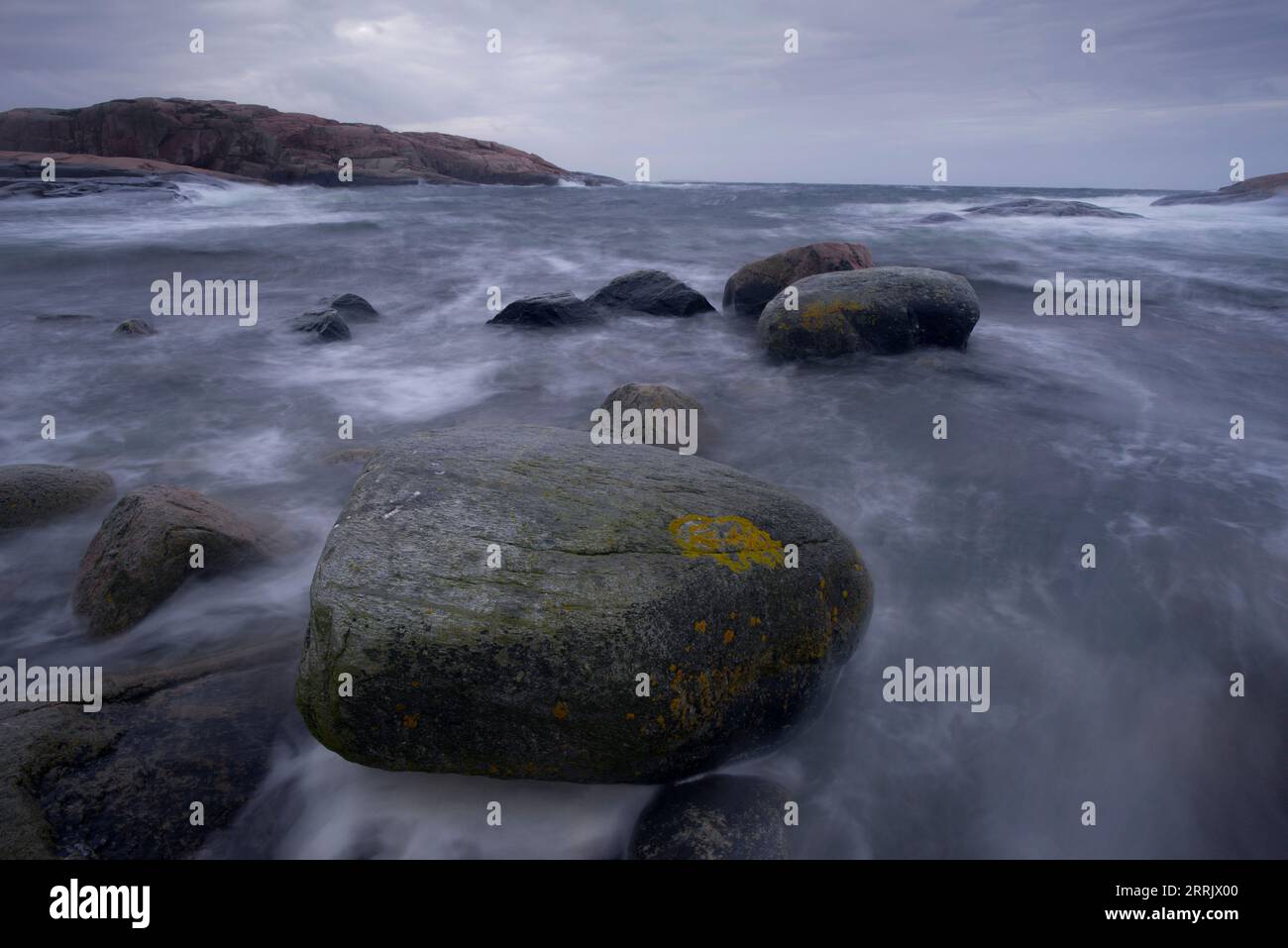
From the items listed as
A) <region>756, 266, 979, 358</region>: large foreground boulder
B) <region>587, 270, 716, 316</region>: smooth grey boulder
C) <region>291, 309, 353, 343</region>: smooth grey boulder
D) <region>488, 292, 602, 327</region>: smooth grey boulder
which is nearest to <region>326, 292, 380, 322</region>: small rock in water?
<region>291, 309, 353, 343</region>: smooth grey boulder

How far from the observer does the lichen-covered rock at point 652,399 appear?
696cm

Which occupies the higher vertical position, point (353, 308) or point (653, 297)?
point (653, 297)

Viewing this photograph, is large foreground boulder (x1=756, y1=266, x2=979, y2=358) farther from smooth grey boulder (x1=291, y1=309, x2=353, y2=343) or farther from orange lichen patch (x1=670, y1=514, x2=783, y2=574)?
smooth grey boulder (x1=291, y1=309, x2=353, y2=343)

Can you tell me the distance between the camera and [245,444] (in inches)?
292

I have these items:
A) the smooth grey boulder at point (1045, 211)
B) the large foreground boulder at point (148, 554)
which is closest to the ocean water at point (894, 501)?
the large foreground boulder at point (148, 554)

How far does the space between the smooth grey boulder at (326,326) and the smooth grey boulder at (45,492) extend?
16.1 feet

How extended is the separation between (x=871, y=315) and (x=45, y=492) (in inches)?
326

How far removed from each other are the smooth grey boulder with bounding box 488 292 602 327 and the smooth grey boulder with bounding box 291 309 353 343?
217 cm

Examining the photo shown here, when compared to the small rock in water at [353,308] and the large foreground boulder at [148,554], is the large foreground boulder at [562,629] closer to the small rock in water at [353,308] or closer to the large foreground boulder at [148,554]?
the large foreground boulder at [148,554]

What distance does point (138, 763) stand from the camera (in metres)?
3.33

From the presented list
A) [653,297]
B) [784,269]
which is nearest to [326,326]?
[653,297]

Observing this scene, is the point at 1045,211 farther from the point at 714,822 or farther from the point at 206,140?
the point at 206,140
